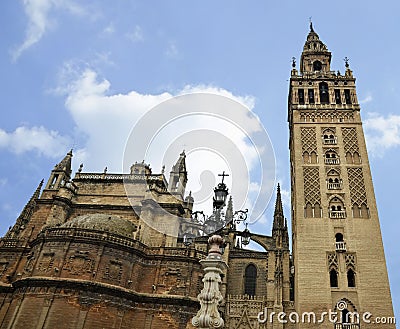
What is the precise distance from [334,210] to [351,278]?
5537mm

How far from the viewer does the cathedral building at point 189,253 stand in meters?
25.3

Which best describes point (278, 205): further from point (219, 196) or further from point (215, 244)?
point (215, 244)

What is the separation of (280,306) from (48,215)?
22128 millimetres

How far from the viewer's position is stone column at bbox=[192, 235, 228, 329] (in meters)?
8.62

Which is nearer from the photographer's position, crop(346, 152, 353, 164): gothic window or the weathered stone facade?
the weathered stone facade

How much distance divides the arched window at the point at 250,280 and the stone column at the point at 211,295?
78.7 ft

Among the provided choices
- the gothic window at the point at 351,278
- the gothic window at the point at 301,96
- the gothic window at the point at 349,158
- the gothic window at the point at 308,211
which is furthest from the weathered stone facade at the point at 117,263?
the gothic window at the point at 301,96

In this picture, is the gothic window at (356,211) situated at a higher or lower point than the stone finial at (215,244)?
higher

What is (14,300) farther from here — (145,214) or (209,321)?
(209,321)

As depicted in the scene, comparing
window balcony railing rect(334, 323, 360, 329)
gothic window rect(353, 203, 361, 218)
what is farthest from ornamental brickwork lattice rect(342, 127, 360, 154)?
window balcony railing rect(334, 323, 360, 329)

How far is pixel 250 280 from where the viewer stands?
32469 mm

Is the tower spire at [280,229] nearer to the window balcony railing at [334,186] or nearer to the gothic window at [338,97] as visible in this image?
the window balcony railing at [334,186]

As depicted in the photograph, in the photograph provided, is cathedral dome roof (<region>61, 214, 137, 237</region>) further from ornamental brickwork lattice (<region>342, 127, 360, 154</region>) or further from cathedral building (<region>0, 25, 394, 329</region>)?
ornamental brickwork lattice (<region>342, 127, 360, 154</region>)

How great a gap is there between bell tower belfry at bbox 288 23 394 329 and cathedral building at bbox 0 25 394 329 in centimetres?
8
